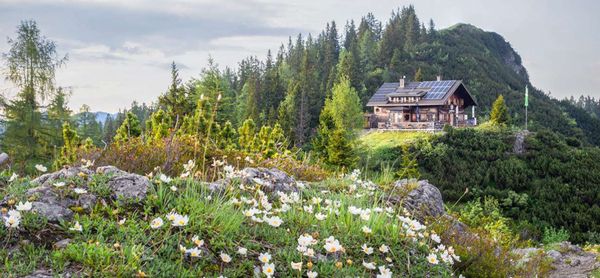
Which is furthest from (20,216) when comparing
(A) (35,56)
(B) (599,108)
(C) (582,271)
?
(B) (599,108)

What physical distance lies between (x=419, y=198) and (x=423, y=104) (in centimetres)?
4453

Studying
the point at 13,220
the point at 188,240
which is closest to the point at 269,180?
the point at 188,240

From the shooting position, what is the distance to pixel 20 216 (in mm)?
3117

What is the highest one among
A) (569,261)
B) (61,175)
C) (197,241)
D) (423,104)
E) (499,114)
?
(423,104)

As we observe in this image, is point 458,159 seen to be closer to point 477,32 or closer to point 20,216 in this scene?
point 20,216

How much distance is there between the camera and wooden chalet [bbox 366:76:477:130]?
160 ft

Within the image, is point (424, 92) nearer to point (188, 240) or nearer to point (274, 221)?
point (274, 221)

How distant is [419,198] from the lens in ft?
21.4

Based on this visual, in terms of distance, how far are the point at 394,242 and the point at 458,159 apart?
33.4 metres

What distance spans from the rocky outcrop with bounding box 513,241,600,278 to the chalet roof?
3612cm

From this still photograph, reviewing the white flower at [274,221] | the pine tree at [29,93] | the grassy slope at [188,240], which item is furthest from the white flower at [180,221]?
the pine tree at [29,93]

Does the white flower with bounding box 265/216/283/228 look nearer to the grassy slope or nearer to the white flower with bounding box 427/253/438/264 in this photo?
the grassy slope

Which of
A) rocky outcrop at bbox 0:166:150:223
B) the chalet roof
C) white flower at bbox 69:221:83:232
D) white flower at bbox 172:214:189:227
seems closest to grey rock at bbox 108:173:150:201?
rocky outcrop at bbox 0:166:150:223

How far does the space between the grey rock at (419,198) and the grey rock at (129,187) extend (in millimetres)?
3331
